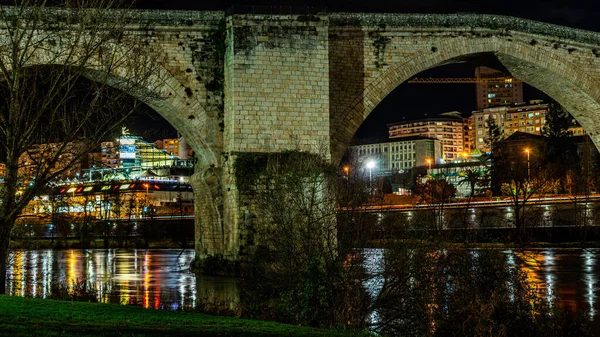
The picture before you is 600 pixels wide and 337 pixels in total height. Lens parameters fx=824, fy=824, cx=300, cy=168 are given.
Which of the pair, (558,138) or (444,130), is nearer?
(558,138)

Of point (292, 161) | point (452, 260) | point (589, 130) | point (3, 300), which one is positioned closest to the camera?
point (3, 300)

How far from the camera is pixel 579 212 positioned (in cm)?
4225

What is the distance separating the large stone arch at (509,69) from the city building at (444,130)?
138762 millimetres

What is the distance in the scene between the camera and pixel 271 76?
21.1 m

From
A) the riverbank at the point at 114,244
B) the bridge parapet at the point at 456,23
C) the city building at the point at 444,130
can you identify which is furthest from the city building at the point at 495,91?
the bridge parapet at the point at 456,23

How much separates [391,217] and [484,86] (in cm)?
17900

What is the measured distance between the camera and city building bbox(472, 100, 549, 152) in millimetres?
142375

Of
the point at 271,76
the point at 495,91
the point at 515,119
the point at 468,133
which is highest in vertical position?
the point at 495,91

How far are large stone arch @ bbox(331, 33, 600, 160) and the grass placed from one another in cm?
1137

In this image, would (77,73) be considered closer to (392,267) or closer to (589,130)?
(392,267)

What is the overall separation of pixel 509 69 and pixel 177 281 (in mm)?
→ 12202

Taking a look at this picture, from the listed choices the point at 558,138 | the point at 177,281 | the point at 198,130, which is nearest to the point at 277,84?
the point at 198,130

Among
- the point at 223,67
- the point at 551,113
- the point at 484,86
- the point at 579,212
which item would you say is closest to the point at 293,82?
the point at 223,67

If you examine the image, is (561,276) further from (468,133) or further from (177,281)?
(468,133)
